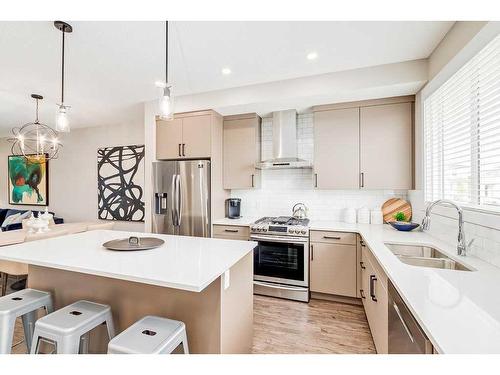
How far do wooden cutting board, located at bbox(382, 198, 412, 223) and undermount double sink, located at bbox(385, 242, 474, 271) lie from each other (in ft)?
3.25

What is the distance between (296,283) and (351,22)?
2569mm

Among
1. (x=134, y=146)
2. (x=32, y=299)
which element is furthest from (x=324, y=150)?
(x=134, y=146)

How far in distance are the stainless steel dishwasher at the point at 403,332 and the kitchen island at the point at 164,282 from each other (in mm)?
870

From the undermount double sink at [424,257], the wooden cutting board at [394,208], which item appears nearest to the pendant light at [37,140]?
the undermount double sink at [424,257]

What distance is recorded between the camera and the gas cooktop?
273 cm

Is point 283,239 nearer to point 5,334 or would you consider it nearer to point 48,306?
point 48,306

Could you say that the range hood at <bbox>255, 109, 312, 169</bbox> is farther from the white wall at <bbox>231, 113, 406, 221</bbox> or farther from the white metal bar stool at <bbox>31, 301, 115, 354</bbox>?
the white metal bar stool at <bbox>31, 301, 115, 354</bbox>

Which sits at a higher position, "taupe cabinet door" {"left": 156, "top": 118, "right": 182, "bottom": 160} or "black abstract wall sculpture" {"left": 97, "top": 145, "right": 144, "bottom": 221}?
"taupe cabinet door" {"left": 156, "top": 118, "right": 182, "bottom": 160}

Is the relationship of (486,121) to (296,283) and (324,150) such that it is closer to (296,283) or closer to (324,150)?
(324,150)

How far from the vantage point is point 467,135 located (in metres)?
1.83

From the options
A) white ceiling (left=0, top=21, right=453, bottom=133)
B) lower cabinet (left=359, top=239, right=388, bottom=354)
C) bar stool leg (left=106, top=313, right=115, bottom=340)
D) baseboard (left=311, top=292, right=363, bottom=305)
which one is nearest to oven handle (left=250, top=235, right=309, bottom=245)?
baseboard (left=311, top=292, right=363, bottom=305)

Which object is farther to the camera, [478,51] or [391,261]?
[478,51]

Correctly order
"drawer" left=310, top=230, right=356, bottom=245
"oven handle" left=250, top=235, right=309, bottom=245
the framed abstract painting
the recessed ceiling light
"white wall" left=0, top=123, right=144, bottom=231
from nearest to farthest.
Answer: the recessed ceiling light, "drawer" left=310, top=230, right=356, bottom=245, "oven handle" left=250, top=235, right=309, bottom=245, "white wall" left=0, top=123, right=144, bottom=231, the framed abstract painting
